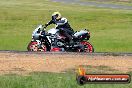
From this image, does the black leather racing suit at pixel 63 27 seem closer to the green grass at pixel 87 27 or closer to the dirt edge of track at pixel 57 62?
the dirt edge of track at pixel 57 62

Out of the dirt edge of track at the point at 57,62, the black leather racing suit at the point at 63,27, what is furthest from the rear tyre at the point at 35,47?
the dirt edge of track at the point at 57,62

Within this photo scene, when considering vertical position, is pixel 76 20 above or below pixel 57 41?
below

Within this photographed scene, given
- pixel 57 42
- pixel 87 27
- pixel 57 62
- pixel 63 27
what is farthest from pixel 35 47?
pixel 87 27

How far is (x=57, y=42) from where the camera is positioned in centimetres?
1653

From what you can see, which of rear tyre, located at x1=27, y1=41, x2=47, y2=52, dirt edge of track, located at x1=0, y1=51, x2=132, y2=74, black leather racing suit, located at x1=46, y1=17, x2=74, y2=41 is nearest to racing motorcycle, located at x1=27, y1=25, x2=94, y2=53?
rear tyre, located at x1=27, y1=41, x2=47, y2=52

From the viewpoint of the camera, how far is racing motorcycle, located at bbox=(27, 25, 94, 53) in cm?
1639

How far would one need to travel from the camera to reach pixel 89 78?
3.44 meters

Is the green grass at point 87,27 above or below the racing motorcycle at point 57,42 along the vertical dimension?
below

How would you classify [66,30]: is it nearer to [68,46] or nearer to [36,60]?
[68,46]

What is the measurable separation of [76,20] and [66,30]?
2087 cm

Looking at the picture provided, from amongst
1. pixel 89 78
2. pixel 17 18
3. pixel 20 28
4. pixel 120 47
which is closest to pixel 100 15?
pixel 17 18

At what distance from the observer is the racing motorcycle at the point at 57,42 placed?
53.8 feet

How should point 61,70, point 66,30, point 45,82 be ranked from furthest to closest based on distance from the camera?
point 66,30
point 61,70
point 45,82

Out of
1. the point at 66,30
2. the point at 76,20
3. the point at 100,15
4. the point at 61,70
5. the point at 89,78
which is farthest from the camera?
the point at 100,15
